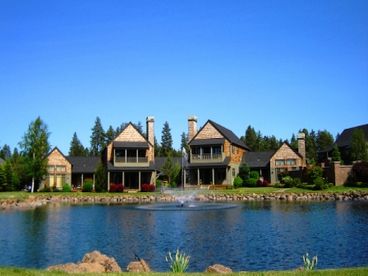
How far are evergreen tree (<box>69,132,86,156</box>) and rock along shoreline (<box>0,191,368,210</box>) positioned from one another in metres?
62.8

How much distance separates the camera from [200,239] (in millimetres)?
20500

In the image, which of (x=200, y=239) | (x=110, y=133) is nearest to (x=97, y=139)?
(x=110, y=133)

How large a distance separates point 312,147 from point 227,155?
2045 inches

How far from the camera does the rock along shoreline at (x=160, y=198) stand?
45.8 meters

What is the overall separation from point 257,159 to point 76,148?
67.3 meters

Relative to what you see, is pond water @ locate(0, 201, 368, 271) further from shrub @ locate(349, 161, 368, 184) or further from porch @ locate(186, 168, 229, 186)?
porch @ locate(186, 168, 229, 186)

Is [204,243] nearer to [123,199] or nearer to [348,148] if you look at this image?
[123,199]

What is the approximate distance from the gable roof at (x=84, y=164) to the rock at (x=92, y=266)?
175ft

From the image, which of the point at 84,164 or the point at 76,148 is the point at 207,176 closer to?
the point at 84,164

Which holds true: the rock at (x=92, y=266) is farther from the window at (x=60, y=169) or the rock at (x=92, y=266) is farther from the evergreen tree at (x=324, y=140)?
the evergreen tree at (x=324, y=140)

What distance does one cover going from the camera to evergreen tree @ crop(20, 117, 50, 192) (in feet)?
197

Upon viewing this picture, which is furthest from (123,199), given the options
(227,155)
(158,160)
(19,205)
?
(158,160)

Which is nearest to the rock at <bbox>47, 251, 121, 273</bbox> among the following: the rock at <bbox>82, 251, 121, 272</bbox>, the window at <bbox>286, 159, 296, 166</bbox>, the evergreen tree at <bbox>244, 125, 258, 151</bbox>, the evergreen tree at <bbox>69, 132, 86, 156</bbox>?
→ the rock at <bbox>82, 251, 121, 272</bbox>

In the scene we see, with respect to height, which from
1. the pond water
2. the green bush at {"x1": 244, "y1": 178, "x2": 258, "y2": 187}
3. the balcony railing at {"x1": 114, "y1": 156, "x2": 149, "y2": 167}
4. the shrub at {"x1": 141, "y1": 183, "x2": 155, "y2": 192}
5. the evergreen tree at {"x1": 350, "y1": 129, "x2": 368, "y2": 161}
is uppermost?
the evergreen tree at {"x1": 350, "y1": 129, "x2": 368, "y2": 161}
